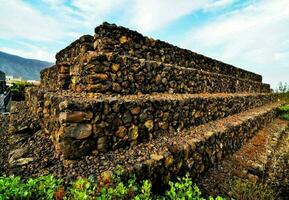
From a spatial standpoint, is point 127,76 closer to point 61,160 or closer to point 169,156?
point 169,156

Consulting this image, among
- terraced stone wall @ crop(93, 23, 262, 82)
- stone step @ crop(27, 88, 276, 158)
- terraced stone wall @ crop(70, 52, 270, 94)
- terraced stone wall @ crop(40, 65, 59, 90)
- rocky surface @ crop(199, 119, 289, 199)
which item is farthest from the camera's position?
terraced stone wall @ crop(40, 65, 59, 90)

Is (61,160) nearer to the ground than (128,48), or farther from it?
nearer to the ground

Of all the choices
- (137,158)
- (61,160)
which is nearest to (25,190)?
(61,160)

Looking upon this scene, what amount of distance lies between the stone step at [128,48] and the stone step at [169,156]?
7.51 ft

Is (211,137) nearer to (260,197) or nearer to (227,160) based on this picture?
(227,160)

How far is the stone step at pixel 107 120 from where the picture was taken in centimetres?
331

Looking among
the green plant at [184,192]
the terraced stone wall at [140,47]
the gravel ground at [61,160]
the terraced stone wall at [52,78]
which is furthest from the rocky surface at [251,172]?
the terraced stone wall at [52,78]

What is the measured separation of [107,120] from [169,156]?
1147mm

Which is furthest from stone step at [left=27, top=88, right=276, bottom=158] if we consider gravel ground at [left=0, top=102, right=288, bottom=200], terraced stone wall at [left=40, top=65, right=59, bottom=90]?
A: terraced stone wall at [left=40, top=65, right=59, bottom=90]

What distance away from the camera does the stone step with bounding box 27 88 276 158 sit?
3.31m

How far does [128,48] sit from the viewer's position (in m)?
5.59

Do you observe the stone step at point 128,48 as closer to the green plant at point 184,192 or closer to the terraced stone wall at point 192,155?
the terraced stone wall at point 192,155

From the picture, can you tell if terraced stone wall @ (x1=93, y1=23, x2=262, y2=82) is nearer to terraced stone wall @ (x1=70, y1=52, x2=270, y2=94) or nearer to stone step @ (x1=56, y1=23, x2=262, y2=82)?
stone step @ (x1=56, y1=23, x2=262, y2=82)

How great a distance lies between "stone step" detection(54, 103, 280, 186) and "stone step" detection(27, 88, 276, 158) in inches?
6.6
